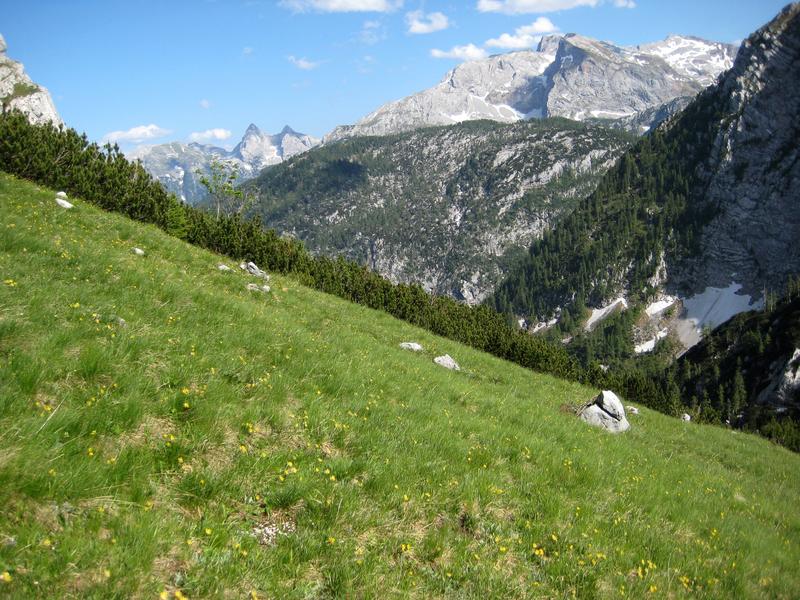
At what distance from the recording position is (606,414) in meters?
18.7

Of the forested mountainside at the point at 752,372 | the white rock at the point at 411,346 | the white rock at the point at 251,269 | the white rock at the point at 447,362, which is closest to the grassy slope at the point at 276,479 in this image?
the white rock at the point at 447,362

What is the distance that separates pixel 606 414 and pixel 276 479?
635 inches

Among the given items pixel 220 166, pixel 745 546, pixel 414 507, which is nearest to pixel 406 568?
pixel 414 507

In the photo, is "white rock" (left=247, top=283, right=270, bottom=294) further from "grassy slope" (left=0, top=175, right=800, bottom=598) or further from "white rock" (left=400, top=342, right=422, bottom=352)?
"grassy slope" (left=0, top=175, right=800, bottom=598)

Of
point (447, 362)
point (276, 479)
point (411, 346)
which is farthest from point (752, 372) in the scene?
point (276, 479)

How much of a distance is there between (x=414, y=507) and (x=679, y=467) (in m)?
11.2

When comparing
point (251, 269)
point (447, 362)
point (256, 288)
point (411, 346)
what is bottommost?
point (447, 362)

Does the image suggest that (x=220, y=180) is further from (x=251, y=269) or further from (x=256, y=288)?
(x=256, y=288)

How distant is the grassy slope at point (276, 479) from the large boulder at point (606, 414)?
17.6 ft

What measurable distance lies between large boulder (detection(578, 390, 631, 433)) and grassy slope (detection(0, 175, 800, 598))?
538 cm

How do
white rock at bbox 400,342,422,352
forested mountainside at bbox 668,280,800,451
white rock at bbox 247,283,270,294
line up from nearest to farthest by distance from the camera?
white rock at bbox 247,283,270,294
white rock at bbox 400,342,422,352
forested mountainside at bbox 668,280,800,451

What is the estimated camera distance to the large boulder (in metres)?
18.3

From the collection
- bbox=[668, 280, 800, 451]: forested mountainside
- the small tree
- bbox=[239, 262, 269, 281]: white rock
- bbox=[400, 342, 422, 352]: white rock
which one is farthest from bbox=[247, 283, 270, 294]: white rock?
bbox=[668, 280, 800, 451]: forested mountainside

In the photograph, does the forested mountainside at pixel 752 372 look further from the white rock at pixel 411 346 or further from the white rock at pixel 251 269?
the white rock at pixel 251 269
